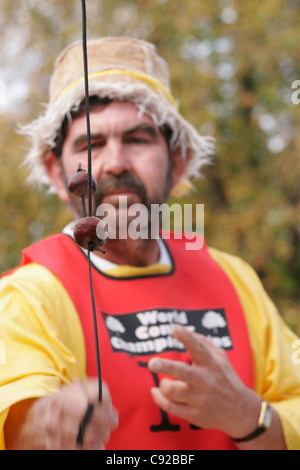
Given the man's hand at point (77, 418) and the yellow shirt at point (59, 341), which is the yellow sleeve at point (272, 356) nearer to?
the yellow shirt at point (59, 341)

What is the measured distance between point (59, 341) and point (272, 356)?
23.6 inches

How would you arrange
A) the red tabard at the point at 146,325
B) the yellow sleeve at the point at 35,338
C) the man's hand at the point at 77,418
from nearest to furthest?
the man's hand at the point at 77,418
the yellow sleeve at the point at 35,338
the red tabard at the point at 146,325

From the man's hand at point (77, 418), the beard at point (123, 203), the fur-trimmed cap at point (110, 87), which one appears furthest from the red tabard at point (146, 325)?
the man's hand at point (77, 418)

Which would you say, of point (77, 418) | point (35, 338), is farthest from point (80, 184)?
point (35, 338)

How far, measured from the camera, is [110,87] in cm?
136

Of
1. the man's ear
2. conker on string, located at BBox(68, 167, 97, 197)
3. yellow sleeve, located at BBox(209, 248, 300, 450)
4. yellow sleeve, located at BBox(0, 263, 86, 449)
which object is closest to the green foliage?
the man's ear

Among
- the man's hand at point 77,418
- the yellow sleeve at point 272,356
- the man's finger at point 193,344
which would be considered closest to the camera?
the man's hand at point 77,418

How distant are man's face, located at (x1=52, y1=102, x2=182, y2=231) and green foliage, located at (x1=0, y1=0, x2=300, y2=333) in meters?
3.43

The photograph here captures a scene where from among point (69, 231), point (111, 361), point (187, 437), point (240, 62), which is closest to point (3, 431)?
point (111, 361)

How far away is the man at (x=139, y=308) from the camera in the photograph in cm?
Answer: 106

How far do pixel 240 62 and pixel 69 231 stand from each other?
410cm

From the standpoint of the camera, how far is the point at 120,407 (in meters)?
1.17

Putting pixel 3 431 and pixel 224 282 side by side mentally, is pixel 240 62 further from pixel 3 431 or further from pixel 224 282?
pixel 3 431

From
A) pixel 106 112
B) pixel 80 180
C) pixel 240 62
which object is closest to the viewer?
pixel 80 180
